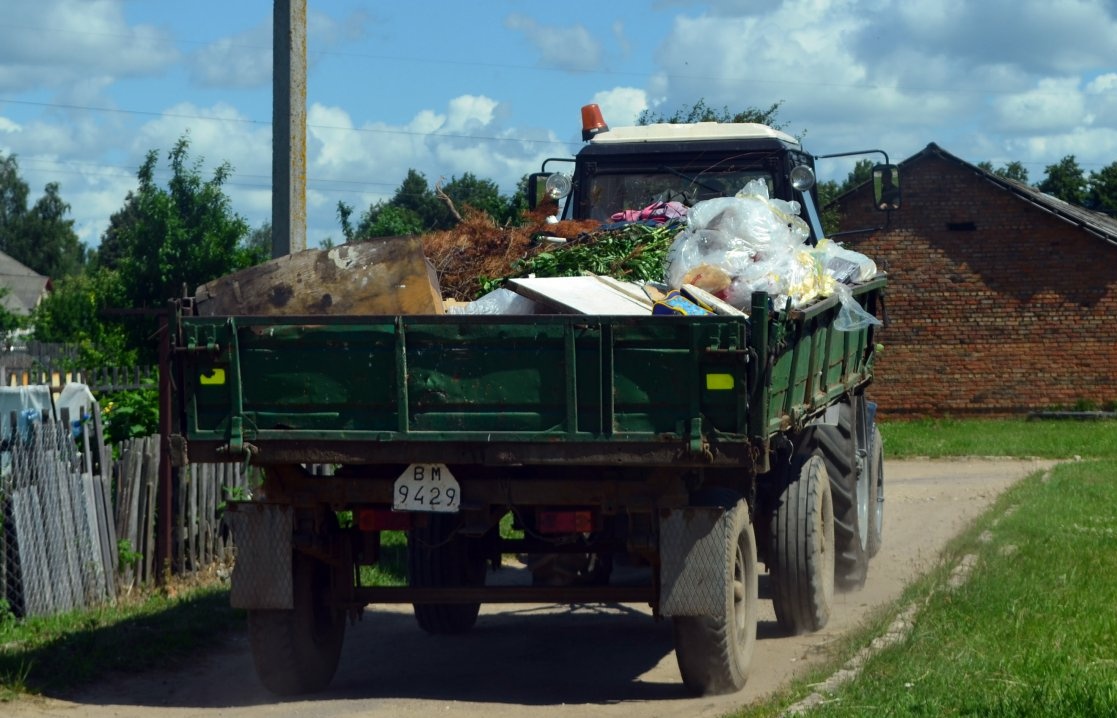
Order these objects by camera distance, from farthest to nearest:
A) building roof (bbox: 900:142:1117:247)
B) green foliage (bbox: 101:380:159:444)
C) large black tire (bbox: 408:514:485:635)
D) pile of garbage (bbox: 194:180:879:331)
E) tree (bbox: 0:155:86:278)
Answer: tree (bbox: 0:155:86:278) → building roof (bbox: 900:142:1117:247) → green foliage (bbox: 101:380:159:444) → large black tire (bbox: 408:514:485:635) → pile of garbage (bbox: 194:180:879:331)

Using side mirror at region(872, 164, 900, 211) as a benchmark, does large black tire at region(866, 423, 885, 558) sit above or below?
below

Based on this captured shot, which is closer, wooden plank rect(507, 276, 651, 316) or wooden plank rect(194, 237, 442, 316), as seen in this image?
wooden plank rect(507, 276, 651, 316)

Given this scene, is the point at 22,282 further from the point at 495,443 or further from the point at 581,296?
the point at 495,443

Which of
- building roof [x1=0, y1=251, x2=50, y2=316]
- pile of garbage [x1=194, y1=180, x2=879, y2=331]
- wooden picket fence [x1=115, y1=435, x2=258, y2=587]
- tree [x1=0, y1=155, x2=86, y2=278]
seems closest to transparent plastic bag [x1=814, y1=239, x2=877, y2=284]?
pile of garbage [x1=194, y1=180, x2=879, y2=331]

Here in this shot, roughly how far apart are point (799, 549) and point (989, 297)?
19.7m

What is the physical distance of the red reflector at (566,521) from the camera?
264 inches

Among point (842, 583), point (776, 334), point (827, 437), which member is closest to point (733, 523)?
point (776, 334)

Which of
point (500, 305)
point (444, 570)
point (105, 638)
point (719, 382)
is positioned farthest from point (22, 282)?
point (719, 382)

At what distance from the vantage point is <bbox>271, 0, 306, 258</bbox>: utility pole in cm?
984

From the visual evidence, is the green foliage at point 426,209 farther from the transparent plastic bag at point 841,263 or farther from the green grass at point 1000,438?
the green grass at point 1000,438

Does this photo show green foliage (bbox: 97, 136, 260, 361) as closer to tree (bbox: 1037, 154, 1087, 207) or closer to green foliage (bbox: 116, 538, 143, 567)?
green foliage (bbox: 116, 538, 143, 567)

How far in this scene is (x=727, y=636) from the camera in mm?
6566

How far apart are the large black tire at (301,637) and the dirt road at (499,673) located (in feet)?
0.38

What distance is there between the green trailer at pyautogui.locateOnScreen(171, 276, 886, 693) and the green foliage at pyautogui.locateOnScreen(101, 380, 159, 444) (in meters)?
4.44
